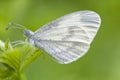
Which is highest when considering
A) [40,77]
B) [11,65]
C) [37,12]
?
[37,12]

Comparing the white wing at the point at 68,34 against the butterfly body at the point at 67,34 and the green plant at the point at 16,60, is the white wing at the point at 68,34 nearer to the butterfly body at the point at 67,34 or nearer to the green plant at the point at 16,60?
the butterfly body at the point at 67,34

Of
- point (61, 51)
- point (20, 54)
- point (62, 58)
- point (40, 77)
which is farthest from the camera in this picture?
point (40, 77)

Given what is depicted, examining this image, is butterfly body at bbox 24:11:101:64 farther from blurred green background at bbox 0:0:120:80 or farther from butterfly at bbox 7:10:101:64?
blurred green background at bbox 0:0:120:80

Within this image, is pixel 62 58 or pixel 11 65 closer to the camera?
pixel 11 65

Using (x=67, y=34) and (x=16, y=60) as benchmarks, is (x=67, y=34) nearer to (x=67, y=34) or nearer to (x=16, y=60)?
(x=67, y=34)

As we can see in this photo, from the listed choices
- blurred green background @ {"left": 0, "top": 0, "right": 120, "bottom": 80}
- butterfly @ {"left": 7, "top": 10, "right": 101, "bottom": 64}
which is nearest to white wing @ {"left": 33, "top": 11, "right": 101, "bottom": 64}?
butterfly @ {"left": 7, "top": 10, "right": 101, "bottom": 64}

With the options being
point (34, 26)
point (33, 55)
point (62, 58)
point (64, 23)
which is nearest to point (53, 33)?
point (64, 23)

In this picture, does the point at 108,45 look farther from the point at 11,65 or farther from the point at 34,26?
the point at 11,65
